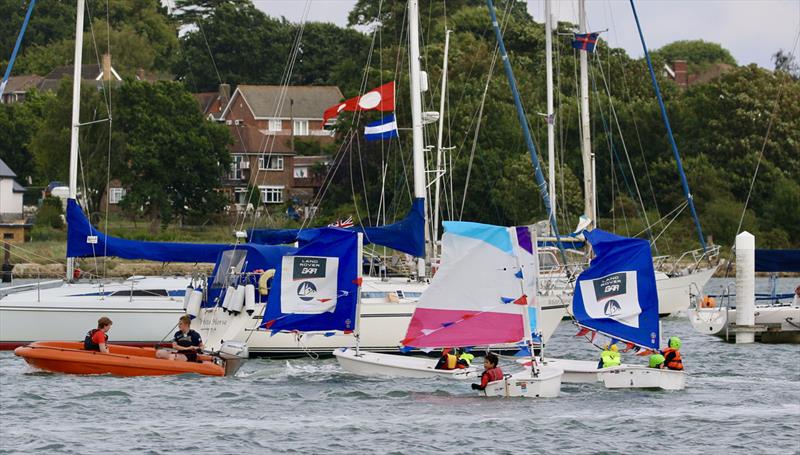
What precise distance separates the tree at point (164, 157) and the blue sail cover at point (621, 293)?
62.0 m

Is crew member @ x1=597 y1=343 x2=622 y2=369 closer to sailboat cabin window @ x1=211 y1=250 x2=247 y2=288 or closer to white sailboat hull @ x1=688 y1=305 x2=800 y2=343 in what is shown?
sailboat cabin window @ x1=211 y1=250 x2=247 y2=288

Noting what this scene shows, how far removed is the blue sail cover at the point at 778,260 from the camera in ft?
153

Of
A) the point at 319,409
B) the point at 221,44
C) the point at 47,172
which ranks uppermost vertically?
the point at 221,44

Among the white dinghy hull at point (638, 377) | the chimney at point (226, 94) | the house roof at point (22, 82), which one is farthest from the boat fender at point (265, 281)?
the house roof at point (22, 82)

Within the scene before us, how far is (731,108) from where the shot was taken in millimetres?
92188

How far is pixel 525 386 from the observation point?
31578mm

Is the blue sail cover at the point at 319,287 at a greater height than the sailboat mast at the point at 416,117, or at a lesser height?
lesser

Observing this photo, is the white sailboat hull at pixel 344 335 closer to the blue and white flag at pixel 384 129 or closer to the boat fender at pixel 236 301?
the boat fender at pixel 236 301

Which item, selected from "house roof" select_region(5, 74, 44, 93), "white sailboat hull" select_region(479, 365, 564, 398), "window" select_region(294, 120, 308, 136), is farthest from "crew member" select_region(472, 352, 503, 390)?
"house roof" select_region(5, 74, 44, 93)

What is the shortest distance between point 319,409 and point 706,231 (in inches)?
2319

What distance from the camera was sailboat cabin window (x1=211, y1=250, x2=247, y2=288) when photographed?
128 ft

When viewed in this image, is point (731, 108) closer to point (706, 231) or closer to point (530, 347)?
point (706, 231)

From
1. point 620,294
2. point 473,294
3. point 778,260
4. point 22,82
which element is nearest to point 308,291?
point 473,294

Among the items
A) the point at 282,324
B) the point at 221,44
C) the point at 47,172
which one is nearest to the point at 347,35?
the point at 221,44
